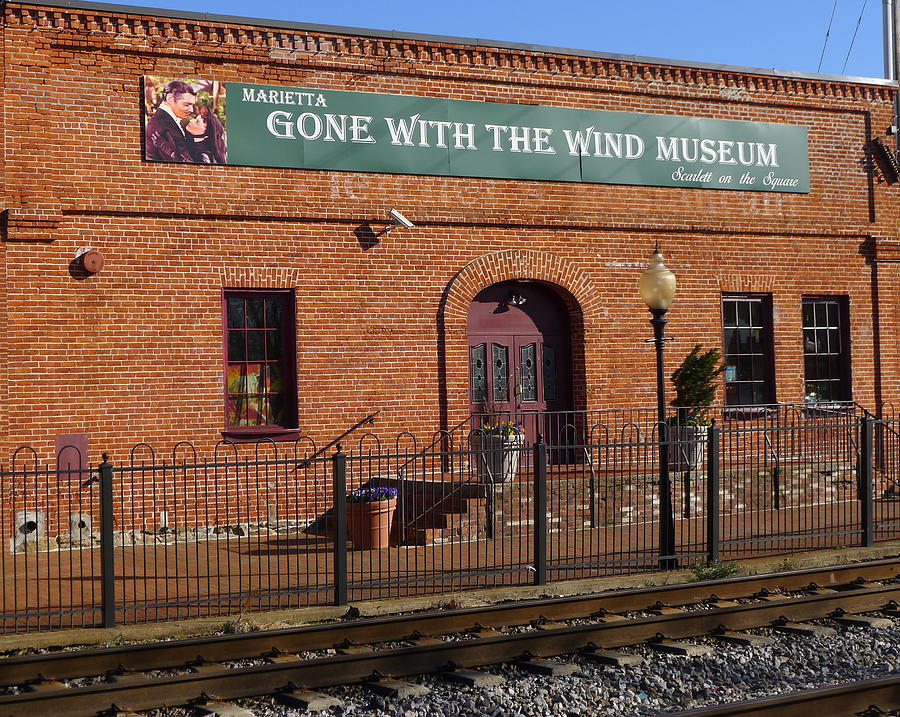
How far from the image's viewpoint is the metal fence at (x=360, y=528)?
373 inches

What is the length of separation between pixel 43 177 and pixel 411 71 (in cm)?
536

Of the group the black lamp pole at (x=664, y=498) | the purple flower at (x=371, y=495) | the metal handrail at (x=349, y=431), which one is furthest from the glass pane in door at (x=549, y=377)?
the black lamp pole at (x=664, y=498)

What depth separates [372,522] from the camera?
12109 millimetres

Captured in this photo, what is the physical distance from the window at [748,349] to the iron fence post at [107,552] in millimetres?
11023

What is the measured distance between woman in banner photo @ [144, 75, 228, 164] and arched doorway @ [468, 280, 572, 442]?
179 inches

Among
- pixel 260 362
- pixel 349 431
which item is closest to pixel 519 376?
pixel 349 431

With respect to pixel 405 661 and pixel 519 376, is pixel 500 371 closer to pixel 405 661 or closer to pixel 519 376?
pixel 519 376

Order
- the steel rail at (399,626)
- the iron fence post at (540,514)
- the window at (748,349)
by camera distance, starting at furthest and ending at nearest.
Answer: the window at (748,349) < the iron fence post at (540,514) < the steel rail at (399,626)

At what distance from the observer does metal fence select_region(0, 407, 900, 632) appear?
9469 mm

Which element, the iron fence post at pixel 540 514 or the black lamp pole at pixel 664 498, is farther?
the black lamp pole at pixel 664 498

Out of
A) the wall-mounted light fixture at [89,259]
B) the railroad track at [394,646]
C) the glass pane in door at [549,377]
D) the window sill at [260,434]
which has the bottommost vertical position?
the railroad track at [394,646]

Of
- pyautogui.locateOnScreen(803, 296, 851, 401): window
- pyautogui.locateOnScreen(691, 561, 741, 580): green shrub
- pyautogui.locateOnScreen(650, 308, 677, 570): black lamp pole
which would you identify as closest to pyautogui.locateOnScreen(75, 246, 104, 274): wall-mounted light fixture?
pyautogui.locateOnScreen(650, 308, 677, 570): black lamp pole

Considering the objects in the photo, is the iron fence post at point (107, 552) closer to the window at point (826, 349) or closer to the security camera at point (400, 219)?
the security camera at point (400, 219)

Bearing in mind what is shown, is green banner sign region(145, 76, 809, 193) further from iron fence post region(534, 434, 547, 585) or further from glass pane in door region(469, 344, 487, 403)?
iron fence post region(534, 434, 547, 585)
